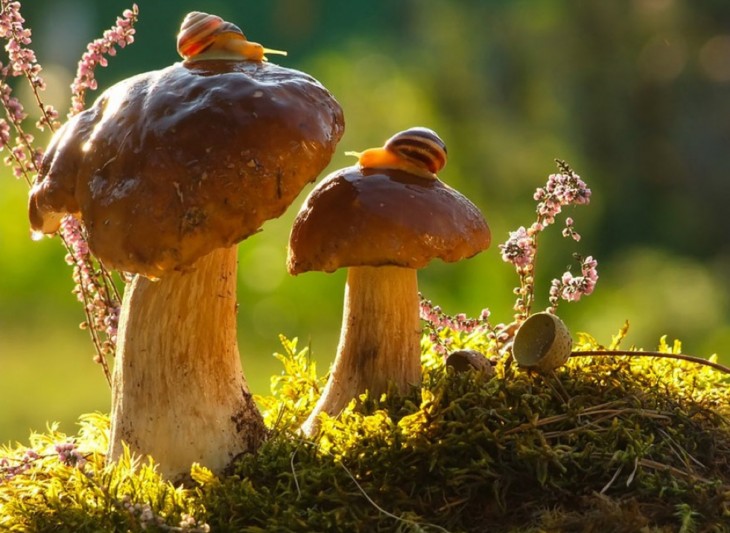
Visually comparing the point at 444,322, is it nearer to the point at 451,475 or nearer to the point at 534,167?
the point at 451,475

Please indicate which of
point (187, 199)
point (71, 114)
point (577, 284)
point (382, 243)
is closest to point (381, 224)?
point (382, 243)

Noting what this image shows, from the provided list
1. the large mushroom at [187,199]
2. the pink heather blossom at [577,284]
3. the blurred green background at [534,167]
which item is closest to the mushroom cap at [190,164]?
the large mushroom at [187,199]

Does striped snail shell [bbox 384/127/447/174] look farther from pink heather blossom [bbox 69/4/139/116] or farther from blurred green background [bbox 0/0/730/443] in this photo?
blurred green background [bbox 0/0/730/443]

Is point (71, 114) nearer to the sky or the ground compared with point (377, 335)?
nearer to the sky

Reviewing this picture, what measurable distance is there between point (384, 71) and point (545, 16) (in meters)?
1.54

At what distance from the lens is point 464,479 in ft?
6.83

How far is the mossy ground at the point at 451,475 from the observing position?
6.57ft

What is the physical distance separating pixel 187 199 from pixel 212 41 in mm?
544

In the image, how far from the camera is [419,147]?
7.72 ft

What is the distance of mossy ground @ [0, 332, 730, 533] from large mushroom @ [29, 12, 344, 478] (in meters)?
0.14

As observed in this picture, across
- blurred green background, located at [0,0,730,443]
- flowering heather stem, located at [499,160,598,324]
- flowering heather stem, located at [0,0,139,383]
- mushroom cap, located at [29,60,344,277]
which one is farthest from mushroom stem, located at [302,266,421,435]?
blurred green background, located at [0,0,730,443]

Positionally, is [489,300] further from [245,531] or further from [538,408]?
[245,531]

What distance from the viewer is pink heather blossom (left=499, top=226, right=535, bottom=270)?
2.60 metres

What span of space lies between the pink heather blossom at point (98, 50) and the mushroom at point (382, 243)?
744 mm
